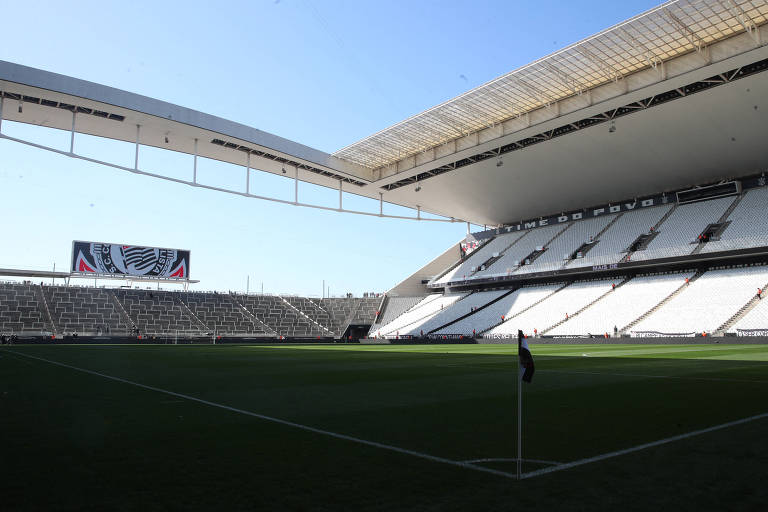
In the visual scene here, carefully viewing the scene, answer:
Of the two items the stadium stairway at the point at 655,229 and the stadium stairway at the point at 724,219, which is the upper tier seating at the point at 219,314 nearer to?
the stadium stairway at the point at 655,229

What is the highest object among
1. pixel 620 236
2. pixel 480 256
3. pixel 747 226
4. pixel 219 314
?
pixel 620 236

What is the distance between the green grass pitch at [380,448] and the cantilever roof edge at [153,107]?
84.4 ft

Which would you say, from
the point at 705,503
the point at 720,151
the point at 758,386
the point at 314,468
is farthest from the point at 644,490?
the point at 720,151

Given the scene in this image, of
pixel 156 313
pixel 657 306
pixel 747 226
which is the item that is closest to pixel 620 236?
pixel 747 226

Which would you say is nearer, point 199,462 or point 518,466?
point 518,466

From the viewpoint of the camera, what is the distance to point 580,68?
99.8 ft

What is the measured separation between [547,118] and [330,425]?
106 ft

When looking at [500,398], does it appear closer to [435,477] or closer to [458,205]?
[435,477]

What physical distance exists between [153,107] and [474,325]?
3035 centimetres

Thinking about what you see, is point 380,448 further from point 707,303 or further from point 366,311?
point 366,311

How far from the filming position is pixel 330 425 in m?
6.48

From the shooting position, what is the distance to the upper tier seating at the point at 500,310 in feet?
157

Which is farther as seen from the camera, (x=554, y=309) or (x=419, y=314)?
(x=419, y=314)

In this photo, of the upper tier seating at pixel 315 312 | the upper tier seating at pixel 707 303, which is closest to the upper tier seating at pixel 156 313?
the upper tier seating at pixel 315 312
